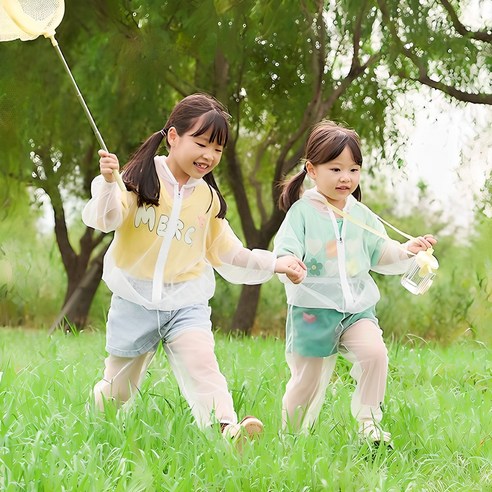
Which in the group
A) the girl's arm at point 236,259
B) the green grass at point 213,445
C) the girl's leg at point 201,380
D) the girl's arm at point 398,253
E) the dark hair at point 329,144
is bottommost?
the green grass at point 213,445

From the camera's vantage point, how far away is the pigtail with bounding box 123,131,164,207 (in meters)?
3.46

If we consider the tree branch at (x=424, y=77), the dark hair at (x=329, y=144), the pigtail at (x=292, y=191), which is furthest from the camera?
the tree branch at (x=424, y=77)

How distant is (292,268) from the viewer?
3463 millimetres

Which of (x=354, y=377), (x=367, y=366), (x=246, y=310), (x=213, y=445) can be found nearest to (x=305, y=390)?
(x=354, y=377)

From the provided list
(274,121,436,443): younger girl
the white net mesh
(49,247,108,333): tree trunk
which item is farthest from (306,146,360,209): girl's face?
(49,247,108,333): tree trunk

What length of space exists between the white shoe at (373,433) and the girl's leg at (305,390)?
0.24 meters

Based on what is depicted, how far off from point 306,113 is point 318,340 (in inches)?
207

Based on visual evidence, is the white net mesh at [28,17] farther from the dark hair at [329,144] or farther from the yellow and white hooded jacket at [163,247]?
the dark hair at [329,144]

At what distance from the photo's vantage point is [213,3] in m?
7.57

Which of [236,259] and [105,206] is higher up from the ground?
[105,206]

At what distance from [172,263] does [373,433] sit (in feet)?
3.25

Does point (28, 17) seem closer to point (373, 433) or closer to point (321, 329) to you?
point (321, 329)

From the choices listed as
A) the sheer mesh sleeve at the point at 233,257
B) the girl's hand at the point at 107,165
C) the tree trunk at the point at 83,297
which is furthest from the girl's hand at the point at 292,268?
the tree trunk at the point at 83,297

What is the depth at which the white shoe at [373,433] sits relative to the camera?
3520mm
